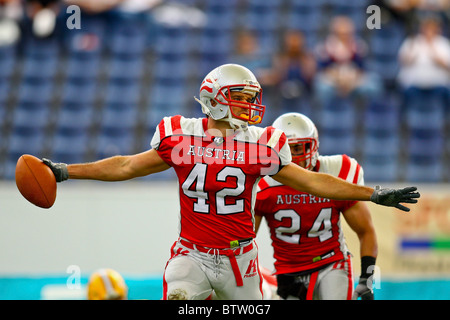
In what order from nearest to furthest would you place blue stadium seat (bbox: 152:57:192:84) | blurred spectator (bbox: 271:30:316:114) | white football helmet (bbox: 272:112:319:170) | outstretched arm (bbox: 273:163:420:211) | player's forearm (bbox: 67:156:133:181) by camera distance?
outstretched arm (bbox: 273:163:420:211) → player's forearm (bbox: 67:156:133:181) → white football helmet (bbox: 272:112:319:170) → blurred spectator (bbox: 271:30:316:114) → blue stadium seat (bbox: 152:57:192:84)

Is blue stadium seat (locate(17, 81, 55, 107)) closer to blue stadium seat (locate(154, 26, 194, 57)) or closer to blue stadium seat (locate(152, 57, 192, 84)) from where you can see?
blue stadium seat (locate(152, 57, 192, 84))

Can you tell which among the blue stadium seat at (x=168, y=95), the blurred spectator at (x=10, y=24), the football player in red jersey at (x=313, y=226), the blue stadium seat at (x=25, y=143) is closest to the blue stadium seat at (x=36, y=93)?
the blue stadium seat at (x=25, y=143)

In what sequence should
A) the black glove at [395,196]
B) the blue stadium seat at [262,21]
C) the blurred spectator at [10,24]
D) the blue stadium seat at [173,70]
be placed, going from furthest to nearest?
the blue stadium seat at [262,21]
the blurred spectator at [10,24]
the blue stadium seat at [173,70]
the black glove at [395,196]

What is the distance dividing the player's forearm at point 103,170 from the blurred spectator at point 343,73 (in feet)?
17.4

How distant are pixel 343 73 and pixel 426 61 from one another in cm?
102

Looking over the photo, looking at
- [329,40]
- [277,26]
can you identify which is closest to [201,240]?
[329,40]

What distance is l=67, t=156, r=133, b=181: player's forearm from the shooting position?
3799mm

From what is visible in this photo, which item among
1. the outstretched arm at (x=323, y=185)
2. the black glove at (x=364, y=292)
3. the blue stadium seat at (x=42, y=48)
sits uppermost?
the blue stadium seat at (x=42, y=48)

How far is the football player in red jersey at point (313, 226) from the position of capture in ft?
14.6

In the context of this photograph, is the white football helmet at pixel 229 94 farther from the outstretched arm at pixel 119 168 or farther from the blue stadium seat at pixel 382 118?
the blue stadium seat at pixel 382 118

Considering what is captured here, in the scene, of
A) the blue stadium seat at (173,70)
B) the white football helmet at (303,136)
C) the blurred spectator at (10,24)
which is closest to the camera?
the white football helmet at (303,136)

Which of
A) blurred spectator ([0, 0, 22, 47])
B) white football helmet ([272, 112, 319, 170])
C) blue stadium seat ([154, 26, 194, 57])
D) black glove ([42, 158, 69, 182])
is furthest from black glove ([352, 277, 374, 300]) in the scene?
blurred spectator ([0, 0, 22, 47])

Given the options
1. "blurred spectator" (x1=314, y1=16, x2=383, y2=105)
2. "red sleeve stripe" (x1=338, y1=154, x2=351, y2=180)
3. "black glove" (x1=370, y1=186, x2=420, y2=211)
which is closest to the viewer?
"black glove" (x1=370, y1=186, x2=420, y2=211)

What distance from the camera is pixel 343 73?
8.70 metres
